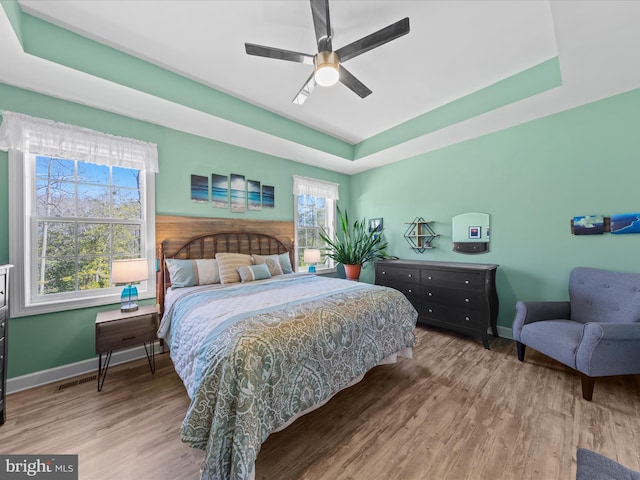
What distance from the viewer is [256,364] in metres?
1.29

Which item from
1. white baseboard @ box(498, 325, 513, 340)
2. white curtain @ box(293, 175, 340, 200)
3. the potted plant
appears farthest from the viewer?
the potted plant

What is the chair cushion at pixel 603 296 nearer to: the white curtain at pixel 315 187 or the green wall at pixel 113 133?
the white curtain at pixel 315 187

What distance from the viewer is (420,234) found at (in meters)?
3.99

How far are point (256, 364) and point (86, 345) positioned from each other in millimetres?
2357

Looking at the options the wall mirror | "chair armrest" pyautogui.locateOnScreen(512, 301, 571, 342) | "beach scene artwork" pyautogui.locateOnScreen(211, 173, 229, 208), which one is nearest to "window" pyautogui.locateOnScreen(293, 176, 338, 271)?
"beach scene artwork" pyautogui.locateOnScreen(211, 173, 229, 208)

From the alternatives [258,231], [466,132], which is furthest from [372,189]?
[258,231]

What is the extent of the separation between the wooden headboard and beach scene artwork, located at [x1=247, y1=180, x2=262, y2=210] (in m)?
0.24

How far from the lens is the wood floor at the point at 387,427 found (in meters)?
1.38

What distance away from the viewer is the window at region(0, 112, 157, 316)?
2172 millimetres

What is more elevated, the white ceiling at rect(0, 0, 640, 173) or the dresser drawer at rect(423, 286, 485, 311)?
the white ceiling at rect(0, 0, 640, 173)

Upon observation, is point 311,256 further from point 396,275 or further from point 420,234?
point 420,234

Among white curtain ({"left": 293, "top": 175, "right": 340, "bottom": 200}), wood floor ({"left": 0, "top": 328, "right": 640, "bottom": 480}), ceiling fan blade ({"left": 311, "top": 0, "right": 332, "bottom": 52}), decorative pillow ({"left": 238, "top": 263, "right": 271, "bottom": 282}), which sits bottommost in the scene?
wood floor ({"left": 0, "top": 328, "right": 640, "bottom": 480})

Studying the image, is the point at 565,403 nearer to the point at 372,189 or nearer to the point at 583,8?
the point at 583,8

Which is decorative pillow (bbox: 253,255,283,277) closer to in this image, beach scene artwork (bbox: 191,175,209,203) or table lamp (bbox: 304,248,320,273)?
table lamp (bbox: 304,248,320,273)
